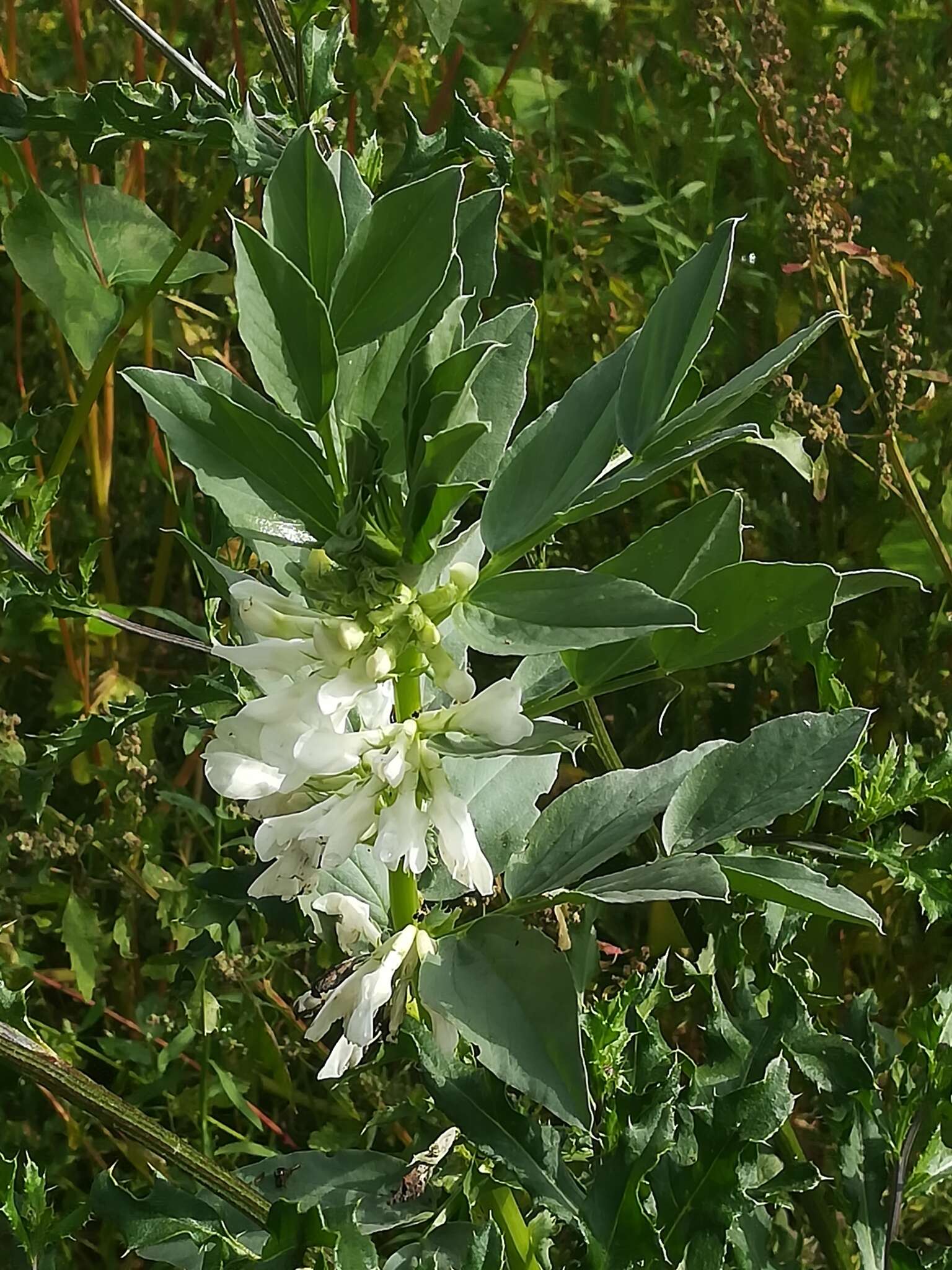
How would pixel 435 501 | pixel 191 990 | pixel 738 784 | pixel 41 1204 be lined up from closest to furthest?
pixel 435 501 → pixel 738 784 → pixel 41 1204 → pixel 191 990

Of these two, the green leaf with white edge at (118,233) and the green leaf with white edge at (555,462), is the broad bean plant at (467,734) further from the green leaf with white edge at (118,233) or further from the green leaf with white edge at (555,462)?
the green leaf with white edge at (118,233)

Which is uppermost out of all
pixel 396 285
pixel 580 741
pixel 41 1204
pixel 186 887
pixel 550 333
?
pixel 396 285

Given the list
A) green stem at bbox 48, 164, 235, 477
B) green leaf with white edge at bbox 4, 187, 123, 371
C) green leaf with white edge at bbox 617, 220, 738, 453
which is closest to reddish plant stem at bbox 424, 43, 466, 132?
green stem at bbox 48, 164, 235, 477

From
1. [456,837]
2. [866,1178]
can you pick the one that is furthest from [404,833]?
[866,1178]

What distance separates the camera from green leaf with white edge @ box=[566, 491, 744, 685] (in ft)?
1.43

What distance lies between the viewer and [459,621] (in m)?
0.40

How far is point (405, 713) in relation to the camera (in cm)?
44

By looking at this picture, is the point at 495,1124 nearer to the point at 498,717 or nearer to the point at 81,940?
the point at 498,717

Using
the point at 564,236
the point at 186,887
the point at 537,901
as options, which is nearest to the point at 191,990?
the point at 186,887

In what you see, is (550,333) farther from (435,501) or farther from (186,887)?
(435,501)

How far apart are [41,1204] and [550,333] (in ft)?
2.63

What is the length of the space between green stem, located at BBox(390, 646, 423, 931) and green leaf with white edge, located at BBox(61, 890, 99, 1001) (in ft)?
1.96

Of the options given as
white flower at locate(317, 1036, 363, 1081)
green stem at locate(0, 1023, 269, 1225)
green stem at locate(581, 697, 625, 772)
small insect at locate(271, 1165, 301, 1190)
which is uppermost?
white flower at locate(317, 1036, 363, 1081)

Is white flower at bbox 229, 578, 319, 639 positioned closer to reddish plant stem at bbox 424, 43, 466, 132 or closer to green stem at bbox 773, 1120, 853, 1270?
green stem at bbox 773, 1120, 853, 1270
